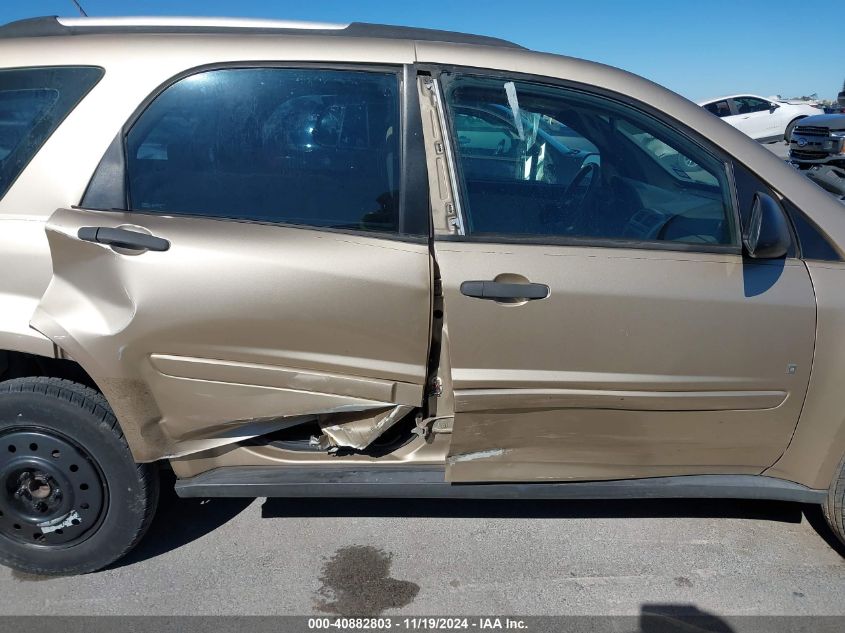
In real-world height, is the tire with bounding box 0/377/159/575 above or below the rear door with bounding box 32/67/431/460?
below

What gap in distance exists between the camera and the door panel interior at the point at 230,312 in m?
2.19

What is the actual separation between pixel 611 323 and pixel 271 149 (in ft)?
4.25

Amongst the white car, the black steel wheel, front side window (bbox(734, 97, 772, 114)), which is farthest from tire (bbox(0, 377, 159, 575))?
front side window (bbox(734, 97, 772, 114))

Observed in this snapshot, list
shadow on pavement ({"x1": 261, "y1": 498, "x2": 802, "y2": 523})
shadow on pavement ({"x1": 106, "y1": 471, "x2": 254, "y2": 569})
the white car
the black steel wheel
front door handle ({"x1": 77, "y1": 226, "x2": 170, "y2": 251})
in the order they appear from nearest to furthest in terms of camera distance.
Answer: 1. front door handle ({"x1": 77, "y1": 226, "x2": 170, "y2": 251})
2. the black steel wheel
3. shadow on pavement ({"x1": 106, "y1": 471, "x2": 254, "y2": 569})
4. shadow on pavement ({"x1": 261, "y1": 498, "x2": 802, "y2": 523})
5. the white car

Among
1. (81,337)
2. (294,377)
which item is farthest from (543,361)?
(81,337)

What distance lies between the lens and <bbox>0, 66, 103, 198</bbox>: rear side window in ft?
7.54

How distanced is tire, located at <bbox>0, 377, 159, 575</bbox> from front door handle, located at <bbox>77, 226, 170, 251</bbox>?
1.85ft

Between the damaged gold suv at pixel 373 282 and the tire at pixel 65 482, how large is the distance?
0.03ft

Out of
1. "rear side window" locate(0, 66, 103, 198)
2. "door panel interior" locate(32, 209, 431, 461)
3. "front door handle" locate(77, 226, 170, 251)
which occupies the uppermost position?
"rear side window" locate(0, 66, 103, 198)

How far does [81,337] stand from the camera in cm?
221

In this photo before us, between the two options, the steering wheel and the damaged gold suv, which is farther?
the steering wheel

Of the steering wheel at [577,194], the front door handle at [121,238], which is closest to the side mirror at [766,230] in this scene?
the steering wheel at [577,194]

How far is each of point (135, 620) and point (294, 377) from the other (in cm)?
102

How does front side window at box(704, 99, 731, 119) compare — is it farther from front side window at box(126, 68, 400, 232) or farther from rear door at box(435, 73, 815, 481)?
front side window at box(126, 68, 400, 232)
